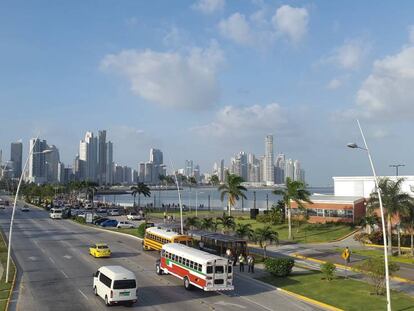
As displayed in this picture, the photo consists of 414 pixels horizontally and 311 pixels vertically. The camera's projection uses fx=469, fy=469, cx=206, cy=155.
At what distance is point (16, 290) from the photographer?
30938mm

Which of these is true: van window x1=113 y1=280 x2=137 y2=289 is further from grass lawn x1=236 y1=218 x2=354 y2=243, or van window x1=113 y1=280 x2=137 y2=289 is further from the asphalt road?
grass lawn x1=236 y1=218 x2=354 y2=243

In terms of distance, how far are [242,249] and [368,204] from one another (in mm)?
16827

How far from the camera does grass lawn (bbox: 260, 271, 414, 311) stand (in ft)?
90.3

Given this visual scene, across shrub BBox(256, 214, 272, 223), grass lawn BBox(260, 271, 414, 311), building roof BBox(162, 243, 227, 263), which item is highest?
building roof BBox(162, 243, 227, 263)

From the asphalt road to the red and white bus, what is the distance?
30.9 inches

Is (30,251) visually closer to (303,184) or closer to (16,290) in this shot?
(16,290)

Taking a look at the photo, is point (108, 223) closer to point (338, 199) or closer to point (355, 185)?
point (338, 199)

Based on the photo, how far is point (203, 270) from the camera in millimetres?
29594

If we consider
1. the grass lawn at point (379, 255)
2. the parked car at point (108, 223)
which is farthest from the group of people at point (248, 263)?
the parked car at point (108, 223)

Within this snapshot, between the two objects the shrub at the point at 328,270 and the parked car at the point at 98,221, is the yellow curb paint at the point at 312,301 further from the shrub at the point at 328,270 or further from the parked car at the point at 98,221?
the parked car at the point at 98,221

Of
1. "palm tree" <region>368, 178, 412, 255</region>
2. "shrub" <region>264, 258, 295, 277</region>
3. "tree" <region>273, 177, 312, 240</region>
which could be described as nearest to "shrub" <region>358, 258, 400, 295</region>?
"shrub" <region>264, 258, 295, 277</region>

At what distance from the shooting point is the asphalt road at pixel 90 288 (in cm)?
2755

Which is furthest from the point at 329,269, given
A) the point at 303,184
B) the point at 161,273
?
the point at 303,184

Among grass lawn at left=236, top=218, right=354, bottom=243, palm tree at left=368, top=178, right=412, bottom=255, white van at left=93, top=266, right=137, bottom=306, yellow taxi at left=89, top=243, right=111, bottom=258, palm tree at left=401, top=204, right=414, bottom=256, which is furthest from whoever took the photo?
grass lawn at left=236, top=218, right=354, bottom=243
